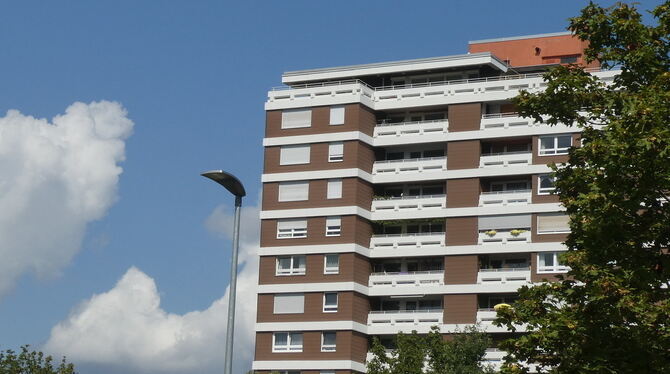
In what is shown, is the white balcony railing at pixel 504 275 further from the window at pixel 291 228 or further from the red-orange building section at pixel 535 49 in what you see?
the red-orange building section at pixel 535 49

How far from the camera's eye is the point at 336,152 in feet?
260

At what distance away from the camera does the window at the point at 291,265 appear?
78938 millimetres

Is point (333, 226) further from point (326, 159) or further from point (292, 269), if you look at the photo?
point (326, 159)

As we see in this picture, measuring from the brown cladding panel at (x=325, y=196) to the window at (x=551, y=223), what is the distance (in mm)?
10426

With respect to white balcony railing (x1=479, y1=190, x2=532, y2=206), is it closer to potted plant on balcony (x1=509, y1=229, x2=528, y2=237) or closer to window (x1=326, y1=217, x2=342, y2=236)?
potted plant on balcony (x1=509, y1=229, x2=528, y2=237)

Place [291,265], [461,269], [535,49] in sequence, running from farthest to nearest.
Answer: [535,49] → [291,265] → [461,269]

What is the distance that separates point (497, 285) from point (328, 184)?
1152cm

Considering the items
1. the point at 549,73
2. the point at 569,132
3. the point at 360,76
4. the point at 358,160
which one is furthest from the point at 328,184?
the point at 549,73

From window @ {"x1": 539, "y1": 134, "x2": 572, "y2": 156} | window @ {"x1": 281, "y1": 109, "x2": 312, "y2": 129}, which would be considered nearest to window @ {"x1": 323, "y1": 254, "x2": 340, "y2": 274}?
window @ {"x1": 281, "y1": 109, "x2": 312, "y2": 129}

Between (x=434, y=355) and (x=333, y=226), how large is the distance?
1344 centimetres

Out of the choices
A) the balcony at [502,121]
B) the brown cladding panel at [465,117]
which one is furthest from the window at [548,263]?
the brown cladding panel at [465,117]

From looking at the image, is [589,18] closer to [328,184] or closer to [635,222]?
[635,222]

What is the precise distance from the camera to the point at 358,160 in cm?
7881

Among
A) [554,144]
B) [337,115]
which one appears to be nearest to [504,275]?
[554,144]
